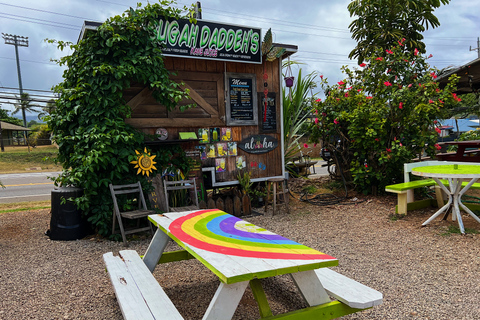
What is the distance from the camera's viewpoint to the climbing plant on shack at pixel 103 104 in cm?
479

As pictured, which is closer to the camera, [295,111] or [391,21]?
[295,111]

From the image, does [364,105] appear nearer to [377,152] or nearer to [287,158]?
[377,152]

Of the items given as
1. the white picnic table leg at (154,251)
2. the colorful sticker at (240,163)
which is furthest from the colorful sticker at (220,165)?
the white picnic table leg at (154,251)

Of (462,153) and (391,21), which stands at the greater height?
(391,21)

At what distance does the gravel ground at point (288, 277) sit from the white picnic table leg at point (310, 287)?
0.68 meters

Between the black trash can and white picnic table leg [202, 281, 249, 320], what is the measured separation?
375cm

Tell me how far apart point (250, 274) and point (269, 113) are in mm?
5347

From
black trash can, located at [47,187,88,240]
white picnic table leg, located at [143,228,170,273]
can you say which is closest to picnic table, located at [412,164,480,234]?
white picnic table leg, located at [143,228,170,273]

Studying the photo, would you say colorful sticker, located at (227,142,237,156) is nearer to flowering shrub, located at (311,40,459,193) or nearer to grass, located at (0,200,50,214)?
flowering shrub, located at (311,40,459,193)

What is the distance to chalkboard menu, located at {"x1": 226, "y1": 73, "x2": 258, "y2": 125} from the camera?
6.42m

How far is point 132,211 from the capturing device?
4.96 meters

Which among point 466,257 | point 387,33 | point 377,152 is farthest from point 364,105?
point 387,33

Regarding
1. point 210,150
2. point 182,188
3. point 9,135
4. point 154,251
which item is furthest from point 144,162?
point 9,135

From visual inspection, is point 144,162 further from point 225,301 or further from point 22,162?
point 22,162
